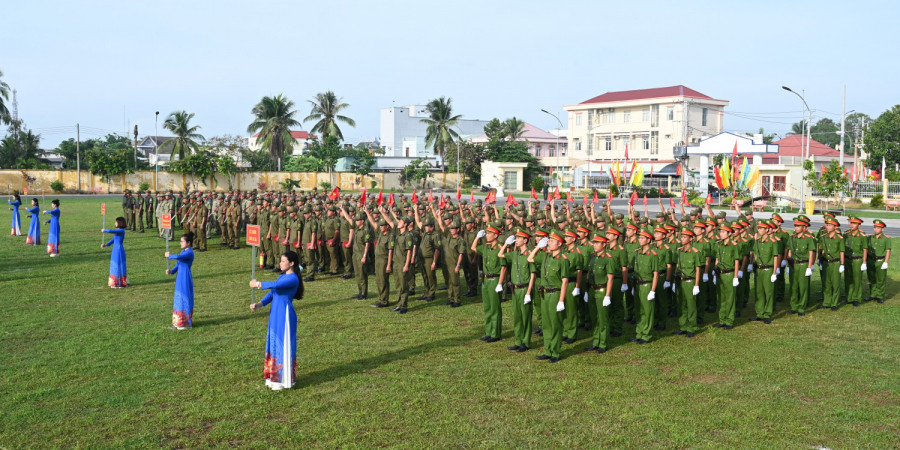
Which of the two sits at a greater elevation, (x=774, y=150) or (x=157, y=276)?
(x=774, y=150)

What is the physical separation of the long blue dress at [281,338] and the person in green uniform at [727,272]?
6.93m

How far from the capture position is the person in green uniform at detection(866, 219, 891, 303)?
13.3m

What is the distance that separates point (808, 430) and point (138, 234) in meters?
24.8

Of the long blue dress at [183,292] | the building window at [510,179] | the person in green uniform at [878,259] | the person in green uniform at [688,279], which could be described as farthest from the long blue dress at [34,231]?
the building window at [510,179]

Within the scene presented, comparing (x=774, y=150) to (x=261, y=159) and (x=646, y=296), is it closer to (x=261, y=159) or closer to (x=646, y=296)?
(x=646, y=296)

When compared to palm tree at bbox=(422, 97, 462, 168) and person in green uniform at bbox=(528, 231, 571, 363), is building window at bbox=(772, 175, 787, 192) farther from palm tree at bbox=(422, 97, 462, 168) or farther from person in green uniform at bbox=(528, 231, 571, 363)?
person in green uniform at bbox=(528, 231, 571, 363)

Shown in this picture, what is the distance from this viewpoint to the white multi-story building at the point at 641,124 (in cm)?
7262

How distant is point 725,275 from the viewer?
1118 cm

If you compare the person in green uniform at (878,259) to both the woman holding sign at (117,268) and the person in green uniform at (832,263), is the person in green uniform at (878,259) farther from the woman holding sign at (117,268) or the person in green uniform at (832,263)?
the woman holding sign at (117,268)

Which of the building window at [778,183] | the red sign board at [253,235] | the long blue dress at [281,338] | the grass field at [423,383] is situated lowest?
the grass field at [423,383]

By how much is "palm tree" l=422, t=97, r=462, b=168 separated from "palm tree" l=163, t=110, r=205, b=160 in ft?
76.2

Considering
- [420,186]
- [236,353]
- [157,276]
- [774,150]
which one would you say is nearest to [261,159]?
[420,186]

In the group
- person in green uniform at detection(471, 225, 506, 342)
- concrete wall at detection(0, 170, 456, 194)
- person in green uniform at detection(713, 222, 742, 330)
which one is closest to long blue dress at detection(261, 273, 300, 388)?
person in green uniform at detection(471, 225, 506, 342)

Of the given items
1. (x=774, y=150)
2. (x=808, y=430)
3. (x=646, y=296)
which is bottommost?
(x=808, y=430)
